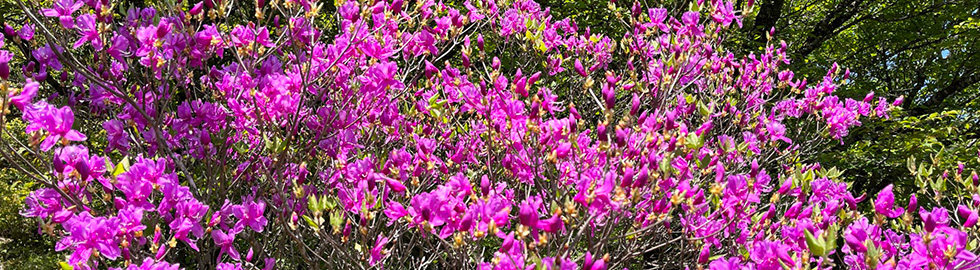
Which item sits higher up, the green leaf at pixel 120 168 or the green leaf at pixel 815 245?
the green leaf at pixel 815 245

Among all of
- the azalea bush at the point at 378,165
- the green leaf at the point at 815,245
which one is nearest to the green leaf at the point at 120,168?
the azalea bush at the point at 378,165

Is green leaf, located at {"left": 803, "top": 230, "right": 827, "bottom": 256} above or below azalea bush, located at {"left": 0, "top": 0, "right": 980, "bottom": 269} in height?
above

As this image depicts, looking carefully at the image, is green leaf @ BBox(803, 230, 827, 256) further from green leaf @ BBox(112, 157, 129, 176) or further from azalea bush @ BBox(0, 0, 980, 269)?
green leaf @ BBox(112, 157, 129, 176)

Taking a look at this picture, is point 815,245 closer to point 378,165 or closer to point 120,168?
point 378,165

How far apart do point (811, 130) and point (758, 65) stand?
8.54 ft

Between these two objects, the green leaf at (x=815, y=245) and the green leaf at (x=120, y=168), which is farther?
the green leaf at (x=120, y=168)

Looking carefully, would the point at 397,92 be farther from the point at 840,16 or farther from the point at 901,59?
the point at 901,59

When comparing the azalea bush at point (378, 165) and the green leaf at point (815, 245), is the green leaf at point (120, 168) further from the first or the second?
the green leaf at point (815, 245)

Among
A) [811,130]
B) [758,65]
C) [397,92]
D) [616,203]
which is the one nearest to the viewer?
[616,203]

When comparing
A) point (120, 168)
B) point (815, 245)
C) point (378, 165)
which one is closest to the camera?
point (815, 245)

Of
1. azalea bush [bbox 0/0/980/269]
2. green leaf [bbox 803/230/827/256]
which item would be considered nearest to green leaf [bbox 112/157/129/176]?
azalea bush [bbox 0/0/980/269]

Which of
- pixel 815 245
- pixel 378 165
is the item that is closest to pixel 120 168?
pixel 378 165

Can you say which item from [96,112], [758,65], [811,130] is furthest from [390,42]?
[811,130]

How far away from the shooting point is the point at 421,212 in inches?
69.8
